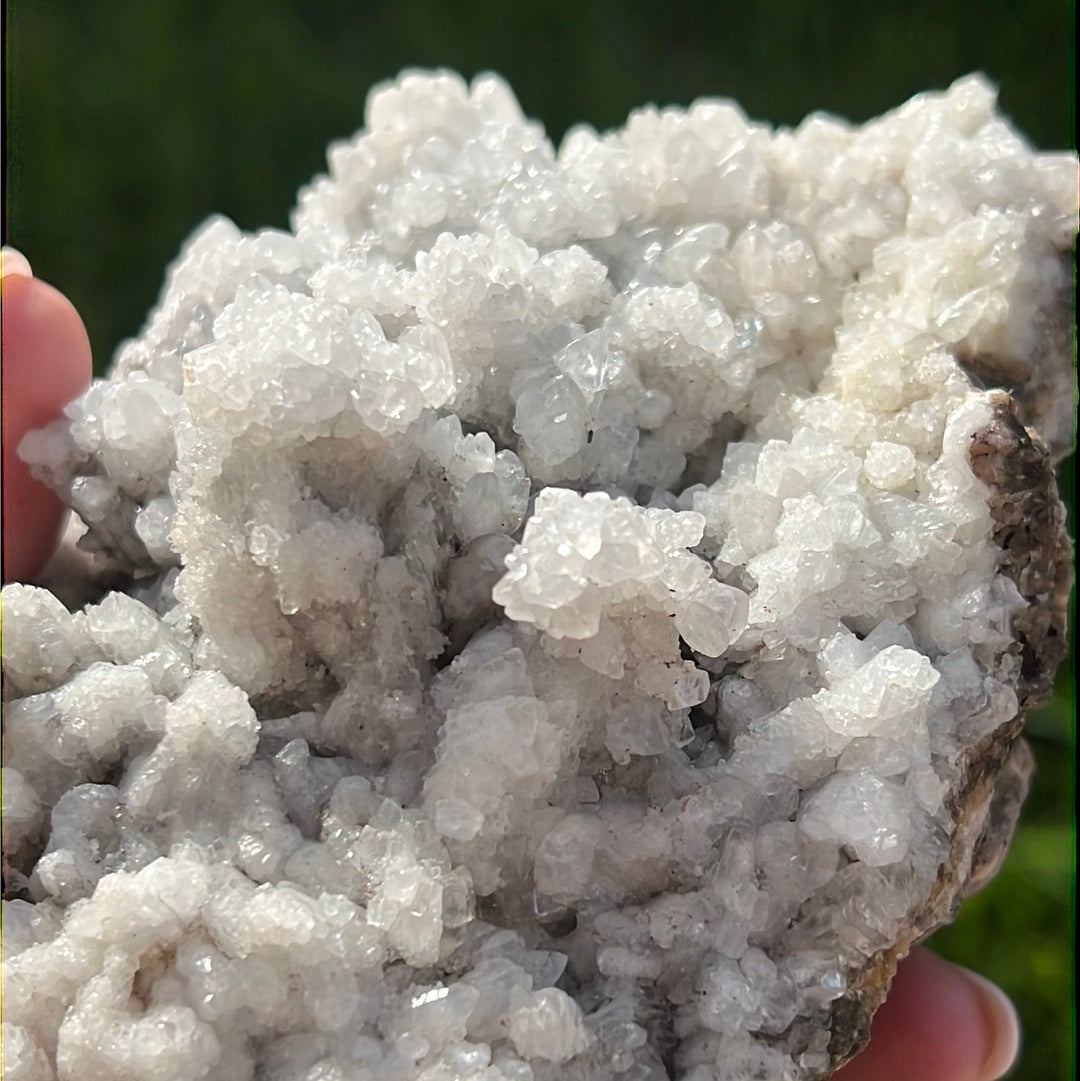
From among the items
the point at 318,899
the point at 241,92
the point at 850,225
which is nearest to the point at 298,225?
the point at 850,225

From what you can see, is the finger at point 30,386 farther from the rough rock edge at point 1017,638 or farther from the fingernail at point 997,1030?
the fingernail at point 997,1030

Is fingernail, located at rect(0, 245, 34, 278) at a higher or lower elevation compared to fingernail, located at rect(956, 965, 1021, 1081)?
higher

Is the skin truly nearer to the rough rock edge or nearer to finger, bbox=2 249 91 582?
finger, bbox=2 249 91 582

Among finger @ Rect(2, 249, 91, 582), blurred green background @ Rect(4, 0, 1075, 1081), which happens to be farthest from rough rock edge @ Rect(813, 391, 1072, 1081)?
blurred green background @ Rect(4, 0, 1075, 1081)

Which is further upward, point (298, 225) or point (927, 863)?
point (298, 225)

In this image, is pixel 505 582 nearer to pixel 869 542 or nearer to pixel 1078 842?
pixel 869 542

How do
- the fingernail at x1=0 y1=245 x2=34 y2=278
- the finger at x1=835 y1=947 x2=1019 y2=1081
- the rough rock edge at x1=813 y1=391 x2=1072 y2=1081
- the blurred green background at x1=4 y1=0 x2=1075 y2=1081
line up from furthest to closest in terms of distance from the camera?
the blurred green background at x1=4 y1=0 x2=1075 y2=1081 → the finger at x1=835 y1=947 x2=1019 y2=1081 → the fingernail at x1=0 y1=245 x2=34 y2=278 → the rough rock edge at x1=813 y1=391 x2=1072 y2=1081

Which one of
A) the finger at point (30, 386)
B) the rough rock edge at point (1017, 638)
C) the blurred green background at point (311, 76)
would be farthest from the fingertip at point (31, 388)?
the blurred green background at point (311, 76)
